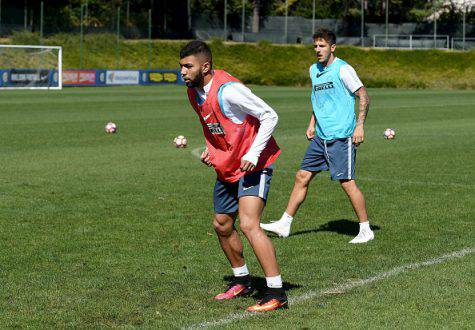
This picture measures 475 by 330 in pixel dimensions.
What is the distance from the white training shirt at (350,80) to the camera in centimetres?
917

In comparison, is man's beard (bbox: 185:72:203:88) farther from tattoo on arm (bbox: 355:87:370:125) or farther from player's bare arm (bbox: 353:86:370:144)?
tattoo on arm (bbox: 355:87:370:125)

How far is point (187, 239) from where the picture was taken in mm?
9164

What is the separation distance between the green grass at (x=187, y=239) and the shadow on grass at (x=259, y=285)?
1.6 inches

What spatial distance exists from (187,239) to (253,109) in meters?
3.13

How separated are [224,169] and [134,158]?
1025cm

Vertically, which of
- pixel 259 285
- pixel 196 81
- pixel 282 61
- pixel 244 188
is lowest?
pixel 259 285

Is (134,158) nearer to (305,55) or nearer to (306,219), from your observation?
(306,219)

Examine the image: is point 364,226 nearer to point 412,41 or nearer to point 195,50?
point 195,50

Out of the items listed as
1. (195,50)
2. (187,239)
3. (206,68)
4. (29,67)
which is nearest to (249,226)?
(206,68)

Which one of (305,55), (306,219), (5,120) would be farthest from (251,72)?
(306,219)

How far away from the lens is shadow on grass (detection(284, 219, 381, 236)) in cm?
970

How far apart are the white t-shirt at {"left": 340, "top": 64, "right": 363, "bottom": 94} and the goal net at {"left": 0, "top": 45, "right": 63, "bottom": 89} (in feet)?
118

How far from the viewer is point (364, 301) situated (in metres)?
6.59

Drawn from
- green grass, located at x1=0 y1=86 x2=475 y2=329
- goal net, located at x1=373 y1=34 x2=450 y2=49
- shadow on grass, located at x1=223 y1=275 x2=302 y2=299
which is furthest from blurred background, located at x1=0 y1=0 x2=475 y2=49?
shadow on grass, located at x1=223 y1=275 x2=302 y2=299
